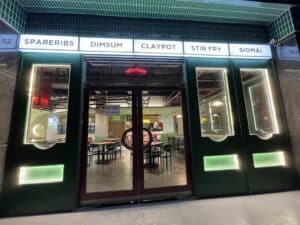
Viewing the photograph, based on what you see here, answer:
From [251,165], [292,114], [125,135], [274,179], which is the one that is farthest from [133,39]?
[274,179]

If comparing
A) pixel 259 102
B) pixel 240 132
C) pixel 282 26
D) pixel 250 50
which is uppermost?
pixel 282 26

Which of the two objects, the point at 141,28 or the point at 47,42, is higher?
the point at 141,28

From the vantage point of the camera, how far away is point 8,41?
3.00m

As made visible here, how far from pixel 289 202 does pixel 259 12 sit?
152 inches

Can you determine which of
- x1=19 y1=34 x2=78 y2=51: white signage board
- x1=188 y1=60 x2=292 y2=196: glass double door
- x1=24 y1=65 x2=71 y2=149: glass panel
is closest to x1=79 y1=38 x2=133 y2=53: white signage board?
x1=19 y1=34 x2=78 y2=51: white signage board

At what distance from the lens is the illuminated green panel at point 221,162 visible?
3404mm

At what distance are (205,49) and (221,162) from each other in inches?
94.6

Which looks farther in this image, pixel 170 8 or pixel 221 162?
pixel 170 8

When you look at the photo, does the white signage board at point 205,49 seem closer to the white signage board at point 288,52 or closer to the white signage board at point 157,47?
the white signage board at point 157,47

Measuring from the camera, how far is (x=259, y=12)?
12.2ft

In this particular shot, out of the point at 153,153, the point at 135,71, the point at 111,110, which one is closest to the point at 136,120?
the point at 111,110

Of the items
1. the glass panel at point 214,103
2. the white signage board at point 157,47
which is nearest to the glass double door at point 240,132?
the glass panel at point 214,103

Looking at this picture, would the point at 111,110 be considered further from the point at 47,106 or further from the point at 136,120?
the point at 47,106

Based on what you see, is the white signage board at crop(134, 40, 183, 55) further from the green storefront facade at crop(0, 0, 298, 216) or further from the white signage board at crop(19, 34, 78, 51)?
the white signage board at crop(19, 34, 78, 51)
